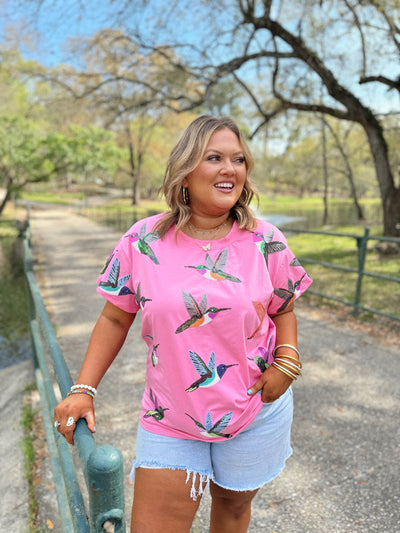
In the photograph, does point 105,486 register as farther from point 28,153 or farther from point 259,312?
point 28,153

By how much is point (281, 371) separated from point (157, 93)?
1161 cm

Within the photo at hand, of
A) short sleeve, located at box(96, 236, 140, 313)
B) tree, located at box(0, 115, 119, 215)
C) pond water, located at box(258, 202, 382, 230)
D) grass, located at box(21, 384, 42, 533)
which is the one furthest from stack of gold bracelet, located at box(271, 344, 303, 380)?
tree, located at box(0, 115, 119, 215)

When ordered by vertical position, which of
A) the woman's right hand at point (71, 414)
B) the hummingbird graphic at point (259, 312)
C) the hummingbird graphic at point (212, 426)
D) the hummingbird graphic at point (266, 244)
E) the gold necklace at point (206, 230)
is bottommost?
the hummingbird graphic at point (212, 426)

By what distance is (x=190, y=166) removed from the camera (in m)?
1.49

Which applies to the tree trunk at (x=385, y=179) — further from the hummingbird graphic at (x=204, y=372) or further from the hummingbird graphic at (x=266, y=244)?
the hummingbird graphic at (x=204, y=372)

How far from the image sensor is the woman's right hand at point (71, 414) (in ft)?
4.12

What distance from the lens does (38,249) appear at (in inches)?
483

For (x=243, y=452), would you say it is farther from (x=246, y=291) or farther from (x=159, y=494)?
(x=246, y=291)

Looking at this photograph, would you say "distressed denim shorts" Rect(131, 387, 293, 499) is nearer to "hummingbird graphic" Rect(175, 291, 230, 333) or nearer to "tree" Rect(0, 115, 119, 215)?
"hummingbird graphic" Rect(175, 291, 230, 333)

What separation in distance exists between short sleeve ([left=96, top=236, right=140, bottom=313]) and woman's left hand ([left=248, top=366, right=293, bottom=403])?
0.50 m

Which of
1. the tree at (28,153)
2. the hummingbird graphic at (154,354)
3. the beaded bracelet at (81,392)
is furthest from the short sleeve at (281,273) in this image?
the tree at (28,153)

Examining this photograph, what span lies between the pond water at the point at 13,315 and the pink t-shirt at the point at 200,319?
4078 millimetres

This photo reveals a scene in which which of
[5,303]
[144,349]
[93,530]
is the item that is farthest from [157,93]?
[93,530]

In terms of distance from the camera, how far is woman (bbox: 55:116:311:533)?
1369 mm
